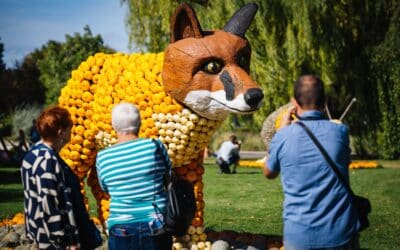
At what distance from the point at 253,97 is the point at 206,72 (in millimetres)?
545

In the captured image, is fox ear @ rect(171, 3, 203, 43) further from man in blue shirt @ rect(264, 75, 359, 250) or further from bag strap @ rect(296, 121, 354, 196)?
bag strap @ rect(296, 121, 354, 196)

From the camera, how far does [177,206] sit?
11.2ft

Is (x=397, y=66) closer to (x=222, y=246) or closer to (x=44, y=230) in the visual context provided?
(x=222, y=246)

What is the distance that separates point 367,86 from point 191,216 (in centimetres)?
1597

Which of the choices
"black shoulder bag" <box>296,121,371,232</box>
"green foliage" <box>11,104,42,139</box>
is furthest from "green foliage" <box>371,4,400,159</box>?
"green foliage" <box>11,104,42,139</box>

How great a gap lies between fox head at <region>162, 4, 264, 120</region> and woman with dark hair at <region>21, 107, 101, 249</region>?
1831 mm

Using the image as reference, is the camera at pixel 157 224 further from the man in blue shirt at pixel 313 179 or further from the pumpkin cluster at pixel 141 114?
the pumpkin cluster at pixel 141 114

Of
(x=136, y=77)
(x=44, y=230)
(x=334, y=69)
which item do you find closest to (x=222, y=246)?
(x=136, y=77)

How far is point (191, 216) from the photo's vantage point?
354 centimetres

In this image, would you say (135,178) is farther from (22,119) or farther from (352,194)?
(22,119)

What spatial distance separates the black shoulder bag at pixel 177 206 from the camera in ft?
11.1

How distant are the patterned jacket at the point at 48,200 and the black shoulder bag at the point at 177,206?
61 cm

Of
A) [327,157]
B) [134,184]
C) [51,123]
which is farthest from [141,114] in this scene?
[327,157]

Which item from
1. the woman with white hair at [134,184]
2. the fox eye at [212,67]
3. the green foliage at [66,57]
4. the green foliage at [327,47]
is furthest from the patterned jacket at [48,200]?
the green foliage at [66,57]
